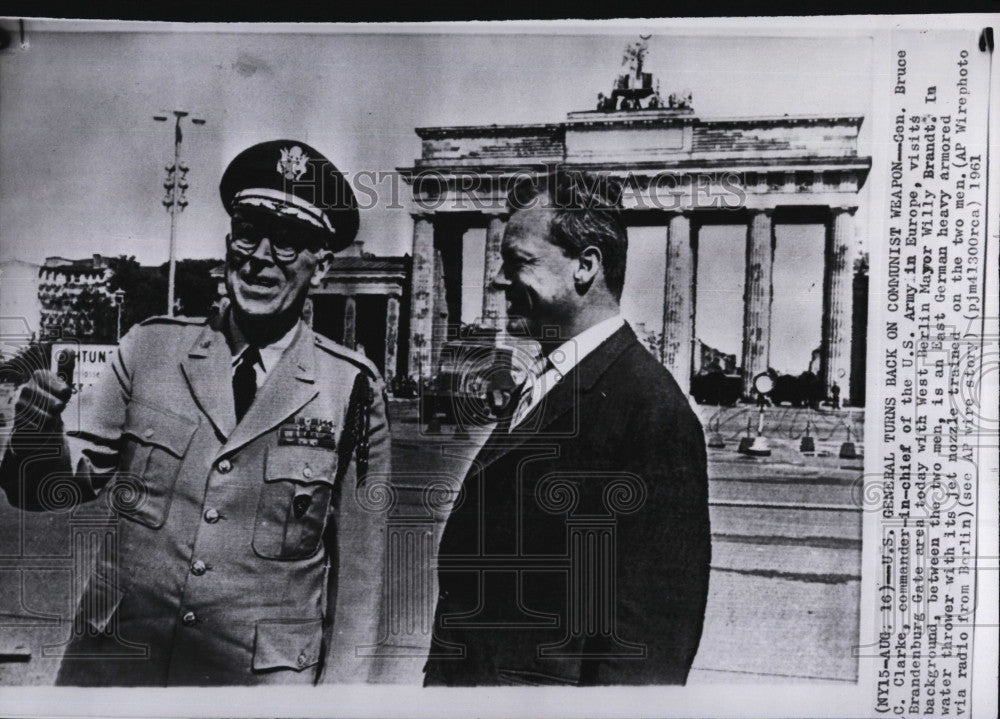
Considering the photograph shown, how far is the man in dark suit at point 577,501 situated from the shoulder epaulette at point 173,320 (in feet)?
3.88

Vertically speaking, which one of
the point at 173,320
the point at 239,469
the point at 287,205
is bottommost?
the point at 239,469

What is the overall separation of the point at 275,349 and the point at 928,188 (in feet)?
8.37

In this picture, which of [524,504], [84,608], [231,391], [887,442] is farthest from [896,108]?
[84,608]

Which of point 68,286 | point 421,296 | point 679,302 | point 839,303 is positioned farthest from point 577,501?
point 68,286

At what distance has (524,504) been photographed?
3.21m

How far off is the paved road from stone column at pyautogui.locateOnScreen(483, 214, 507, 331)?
477mm

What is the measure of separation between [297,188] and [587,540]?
171 cm

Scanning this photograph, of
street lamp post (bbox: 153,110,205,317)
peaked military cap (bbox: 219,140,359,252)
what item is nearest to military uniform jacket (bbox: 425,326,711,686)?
peaked military cap (bbox: 219,140,359,252)

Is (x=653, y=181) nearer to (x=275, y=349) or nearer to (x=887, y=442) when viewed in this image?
(x=887, y=442)

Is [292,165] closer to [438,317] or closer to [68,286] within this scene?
[438,317]

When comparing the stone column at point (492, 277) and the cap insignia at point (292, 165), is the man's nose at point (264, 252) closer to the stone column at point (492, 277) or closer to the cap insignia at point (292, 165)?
the cap insignia at point (292, 165)

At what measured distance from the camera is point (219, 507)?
3.15 m

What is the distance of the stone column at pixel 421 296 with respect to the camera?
3.28m

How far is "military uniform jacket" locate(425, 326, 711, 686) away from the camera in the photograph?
3.20 metres
